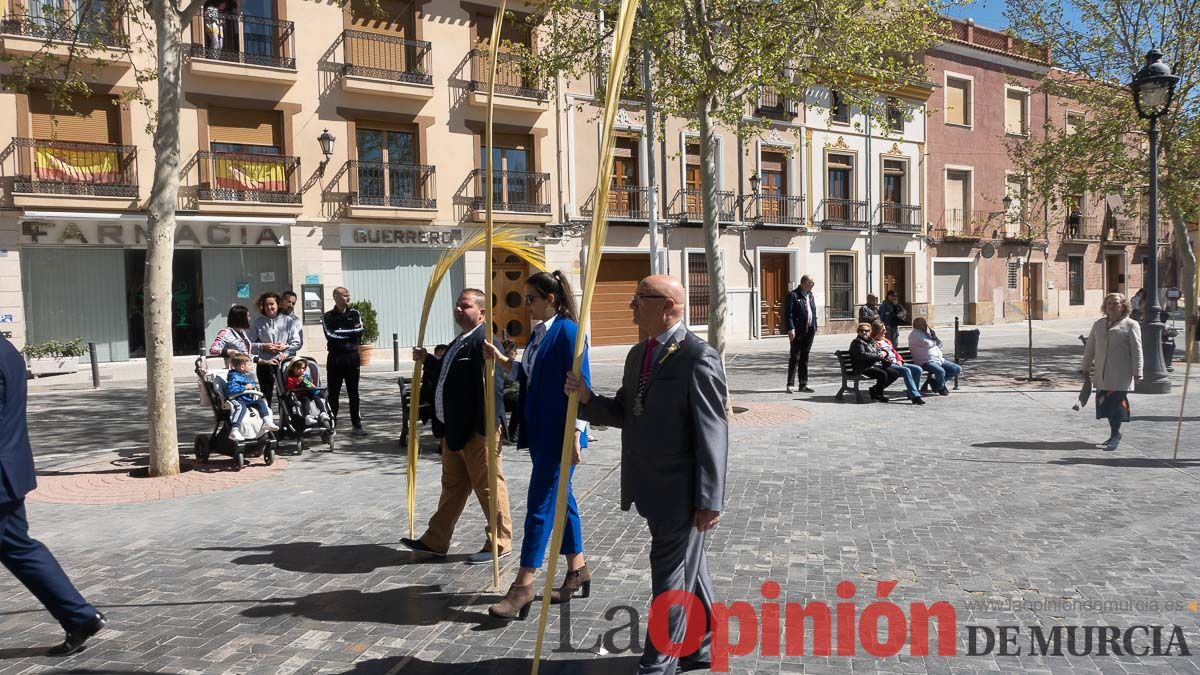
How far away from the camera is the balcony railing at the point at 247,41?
62.8ft

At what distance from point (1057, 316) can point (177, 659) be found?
41389 mm

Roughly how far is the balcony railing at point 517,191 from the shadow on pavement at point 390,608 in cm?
1915

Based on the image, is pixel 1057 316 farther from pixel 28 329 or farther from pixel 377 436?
pixel 28 329

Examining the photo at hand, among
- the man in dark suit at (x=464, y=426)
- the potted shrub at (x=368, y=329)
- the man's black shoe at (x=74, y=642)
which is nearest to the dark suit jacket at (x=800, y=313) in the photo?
the man in dark suit at (x=464, y=426)

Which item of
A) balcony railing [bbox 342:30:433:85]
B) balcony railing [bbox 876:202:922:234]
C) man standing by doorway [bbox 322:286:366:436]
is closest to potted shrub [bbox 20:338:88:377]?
balcony railing [bbox 342:30:433:85]

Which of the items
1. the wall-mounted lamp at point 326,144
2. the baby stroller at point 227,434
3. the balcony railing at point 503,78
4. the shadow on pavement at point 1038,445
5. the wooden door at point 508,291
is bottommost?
the shadow on pavement at point 1038,445

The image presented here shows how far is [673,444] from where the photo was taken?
3.30 meters

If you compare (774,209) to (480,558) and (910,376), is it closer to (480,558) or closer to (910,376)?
(910,376)

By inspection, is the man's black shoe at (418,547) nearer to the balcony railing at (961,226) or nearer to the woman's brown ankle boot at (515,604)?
the woman's brown ankle boot at (515,604)

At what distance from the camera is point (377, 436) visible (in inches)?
389

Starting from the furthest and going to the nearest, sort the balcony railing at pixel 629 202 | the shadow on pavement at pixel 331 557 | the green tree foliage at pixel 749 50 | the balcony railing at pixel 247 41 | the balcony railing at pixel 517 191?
the balcony railing at pixel 629 202 < the balcony railing at pixel 517 191 < the balcony railing at pixel 247 41 < the green tree foliage at pixel 749 50 < the shadow on pavement at pixel 331 557

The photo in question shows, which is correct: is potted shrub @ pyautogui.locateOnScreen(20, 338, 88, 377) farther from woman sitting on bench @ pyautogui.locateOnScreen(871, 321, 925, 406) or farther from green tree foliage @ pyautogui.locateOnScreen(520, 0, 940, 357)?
woman sitting on bench @ pyautogui.locateOnScreen(871, 321, 925, 406)

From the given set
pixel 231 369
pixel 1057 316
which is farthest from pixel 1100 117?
pixel 1057 316

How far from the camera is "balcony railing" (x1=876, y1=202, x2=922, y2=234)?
1240 inches
